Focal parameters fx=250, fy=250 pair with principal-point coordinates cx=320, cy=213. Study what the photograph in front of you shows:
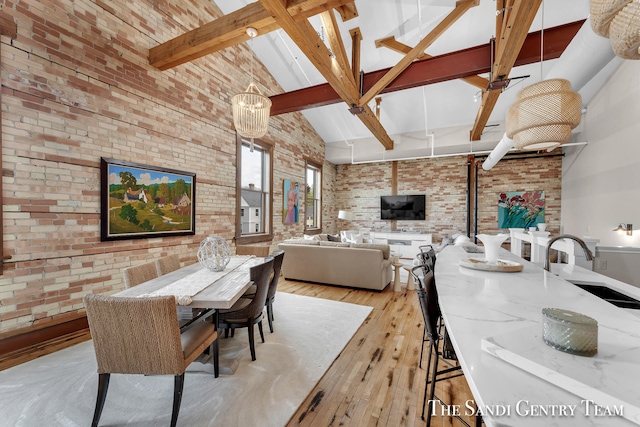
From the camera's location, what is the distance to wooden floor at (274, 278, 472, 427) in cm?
165

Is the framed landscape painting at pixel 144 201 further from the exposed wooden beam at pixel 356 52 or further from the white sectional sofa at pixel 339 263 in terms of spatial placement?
the exposed wooden beam at pixel 356 52

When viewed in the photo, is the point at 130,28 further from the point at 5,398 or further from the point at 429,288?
the point at 429,288

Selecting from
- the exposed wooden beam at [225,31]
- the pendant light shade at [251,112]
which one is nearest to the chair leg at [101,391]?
the pendant light shade at [251,112]

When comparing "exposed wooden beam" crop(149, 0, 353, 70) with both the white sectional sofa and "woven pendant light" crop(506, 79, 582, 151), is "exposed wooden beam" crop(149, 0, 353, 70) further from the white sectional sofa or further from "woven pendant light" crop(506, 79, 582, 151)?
the white sectional sofa

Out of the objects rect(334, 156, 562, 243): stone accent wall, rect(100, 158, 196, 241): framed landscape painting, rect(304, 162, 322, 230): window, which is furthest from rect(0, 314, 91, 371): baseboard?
rect(334, 156, 562, 243): stone accent wall

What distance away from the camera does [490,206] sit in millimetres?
7047

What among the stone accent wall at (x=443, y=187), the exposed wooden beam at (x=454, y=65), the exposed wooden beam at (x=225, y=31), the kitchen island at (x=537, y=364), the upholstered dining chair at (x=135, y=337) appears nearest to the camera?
the kitchen island at (x=537, y=364)

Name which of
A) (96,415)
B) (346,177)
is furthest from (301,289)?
(346,177)

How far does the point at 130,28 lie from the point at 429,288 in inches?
170

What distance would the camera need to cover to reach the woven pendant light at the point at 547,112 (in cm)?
161

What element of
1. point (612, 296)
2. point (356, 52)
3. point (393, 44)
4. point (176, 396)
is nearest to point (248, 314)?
point (176, 396)

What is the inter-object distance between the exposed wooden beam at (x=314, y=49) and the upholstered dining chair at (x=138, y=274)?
2565 millimetres

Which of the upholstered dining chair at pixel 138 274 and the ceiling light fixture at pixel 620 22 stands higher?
the ceiling light fixture at pixel 620 22

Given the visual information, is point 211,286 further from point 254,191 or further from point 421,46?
point 421,46
